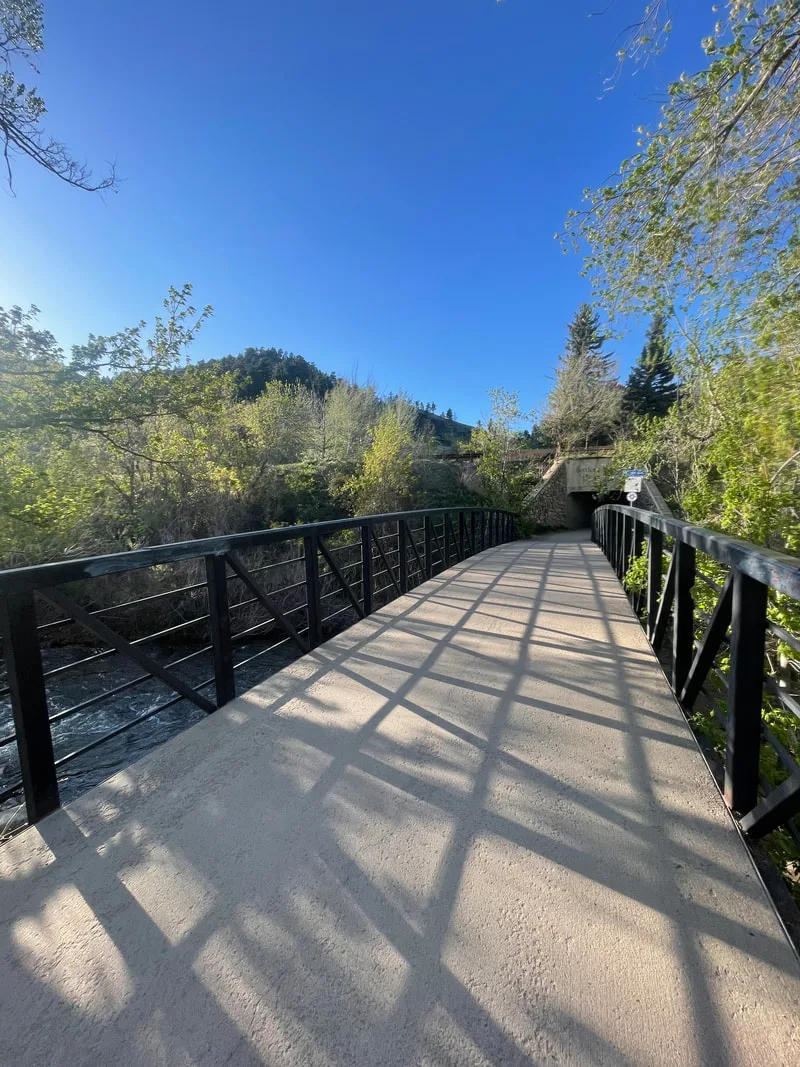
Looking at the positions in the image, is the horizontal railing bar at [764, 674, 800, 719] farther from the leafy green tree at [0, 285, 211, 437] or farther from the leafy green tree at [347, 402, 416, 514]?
the leafy green tree at [347, 402, 416, 514]

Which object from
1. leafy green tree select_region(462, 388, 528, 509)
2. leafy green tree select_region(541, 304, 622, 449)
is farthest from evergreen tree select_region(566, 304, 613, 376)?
leafy green tree select_region(462, 388, 528, 509)

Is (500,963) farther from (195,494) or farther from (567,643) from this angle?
(195,494)

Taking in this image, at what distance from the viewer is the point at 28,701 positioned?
4.86 ft

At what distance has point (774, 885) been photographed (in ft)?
3.93

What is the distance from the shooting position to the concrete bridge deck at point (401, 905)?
0.86 meters

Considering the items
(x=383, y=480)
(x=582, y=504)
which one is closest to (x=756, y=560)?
(x=383, y=480)

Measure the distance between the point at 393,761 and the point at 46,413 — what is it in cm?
676

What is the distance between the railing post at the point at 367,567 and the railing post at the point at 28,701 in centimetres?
269

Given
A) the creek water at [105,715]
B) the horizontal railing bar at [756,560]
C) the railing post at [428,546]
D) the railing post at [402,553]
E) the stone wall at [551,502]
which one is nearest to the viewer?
the horizontal railing bar at [756,560]

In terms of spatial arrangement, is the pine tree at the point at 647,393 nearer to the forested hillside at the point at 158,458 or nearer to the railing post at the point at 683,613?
the forested hillside at the point at 158,458

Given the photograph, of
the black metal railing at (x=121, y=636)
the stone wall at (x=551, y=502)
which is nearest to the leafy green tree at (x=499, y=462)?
the stone wall at (x=551, y=502)

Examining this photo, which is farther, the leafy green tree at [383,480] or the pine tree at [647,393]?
the pine tree at [647,393]

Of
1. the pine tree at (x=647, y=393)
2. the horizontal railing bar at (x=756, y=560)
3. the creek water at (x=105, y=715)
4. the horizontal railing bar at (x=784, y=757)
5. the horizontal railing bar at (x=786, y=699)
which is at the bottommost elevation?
the creek water at (x=105, y=715)

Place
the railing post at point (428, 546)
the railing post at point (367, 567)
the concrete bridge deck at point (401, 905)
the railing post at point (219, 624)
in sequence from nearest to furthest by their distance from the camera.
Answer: the concrete bridge deck at point (401, 905), the railing post at point (219, 624), the railing post at point (367, 567), the railing post at point (428, 546)
